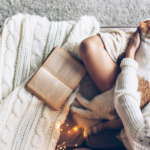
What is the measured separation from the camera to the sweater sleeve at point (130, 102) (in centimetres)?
61

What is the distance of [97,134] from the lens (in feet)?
2.92

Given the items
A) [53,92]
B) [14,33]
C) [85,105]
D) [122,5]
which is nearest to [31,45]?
[14,33]

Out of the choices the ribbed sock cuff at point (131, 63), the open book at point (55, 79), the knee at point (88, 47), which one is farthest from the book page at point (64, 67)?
the ribbed sock cuff at point (131, 63)

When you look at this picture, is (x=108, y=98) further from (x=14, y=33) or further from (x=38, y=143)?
(x=14, y=33)

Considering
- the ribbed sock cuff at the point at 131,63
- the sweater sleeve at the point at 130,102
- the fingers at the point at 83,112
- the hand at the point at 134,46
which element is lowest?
the fingers at the point at 83,112

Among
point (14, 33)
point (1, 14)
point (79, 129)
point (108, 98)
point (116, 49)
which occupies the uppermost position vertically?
point (1, 14)

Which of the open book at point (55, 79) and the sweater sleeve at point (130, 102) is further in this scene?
the open book at point (55, 79)

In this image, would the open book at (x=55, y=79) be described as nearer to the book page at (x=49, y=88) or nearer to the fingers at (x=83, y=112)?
the book page at (x=49, y=88)

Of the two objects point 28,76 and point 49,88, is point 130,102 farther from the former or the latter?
point 28,76

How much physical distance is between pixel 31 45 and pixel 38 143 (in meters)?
0.62

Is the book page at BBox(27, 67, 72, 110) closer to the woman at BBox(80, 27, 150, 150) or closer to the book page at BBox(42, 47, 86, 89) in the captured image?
the book page at BBox(42, 47, 86, 89)

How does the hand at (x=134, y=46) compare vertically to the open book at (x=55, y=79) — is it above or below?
above

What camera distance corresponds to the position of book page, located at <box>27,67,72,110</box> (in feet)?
2.83

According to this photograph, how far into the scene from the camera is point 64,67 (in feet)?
2.93
